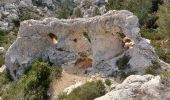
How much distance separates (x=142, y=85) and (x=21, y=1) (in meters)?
73.9

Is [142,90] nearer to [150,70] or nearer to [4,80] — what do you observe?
[150,70]

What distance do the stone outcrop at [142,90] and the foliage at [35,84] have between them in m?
7.79

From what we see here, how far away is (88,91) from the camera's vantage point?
25.1 m

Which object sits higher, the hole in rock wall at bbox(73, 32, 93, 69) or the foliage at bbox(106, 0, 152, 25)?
the hole in rock wall at bbox(73, 32, 93, 69)

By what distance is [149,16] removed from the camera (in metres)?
60.4

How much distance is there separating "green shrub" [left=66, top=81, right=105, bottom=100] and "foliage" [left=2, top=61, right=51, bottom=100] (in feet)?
10.5

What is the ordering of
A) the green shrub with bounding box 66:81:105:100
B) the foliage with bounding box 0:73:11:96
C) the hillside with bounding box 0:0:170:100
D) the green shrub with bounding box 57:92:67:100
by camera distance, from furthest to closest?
the foliage with bounding box 0:73:11:96 < the hillside with bounding box 0:0:170:100 < the green shrub with bounding box 57:92:67:100 < the green shrub with bounding box 66:81:105:100

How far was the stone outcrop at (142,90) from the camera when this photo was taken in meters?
20.1

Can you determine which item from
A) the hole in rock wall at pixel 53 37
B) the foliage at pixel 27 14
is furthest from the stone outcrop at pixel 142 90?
the foliage at pixel 27 14

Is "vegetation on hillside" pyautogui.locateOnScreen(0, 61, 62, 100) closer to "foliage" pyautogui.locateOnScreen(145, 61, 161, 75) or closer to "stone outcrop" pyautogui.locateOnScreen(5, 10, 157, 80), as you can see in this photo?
"stone outcrop" pyautogui.locateOnScreen(5, 10, 157, 80)

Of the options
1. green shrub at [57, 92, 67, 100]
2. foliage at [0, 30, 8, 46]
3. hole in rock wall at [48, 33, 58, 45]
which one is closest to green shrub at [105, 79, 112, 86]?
green shrub at [57, 92, 67, 100]

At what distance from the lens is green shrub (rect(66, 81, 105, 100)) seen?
2486 cm

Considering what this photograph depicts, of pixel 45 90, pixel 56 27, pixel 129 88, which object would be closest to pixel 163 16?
pixel 56 27

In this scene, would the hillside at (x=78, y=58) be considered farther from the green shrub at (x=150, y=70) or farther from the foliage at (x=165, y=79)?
the foliage at (x=165, y=79)
